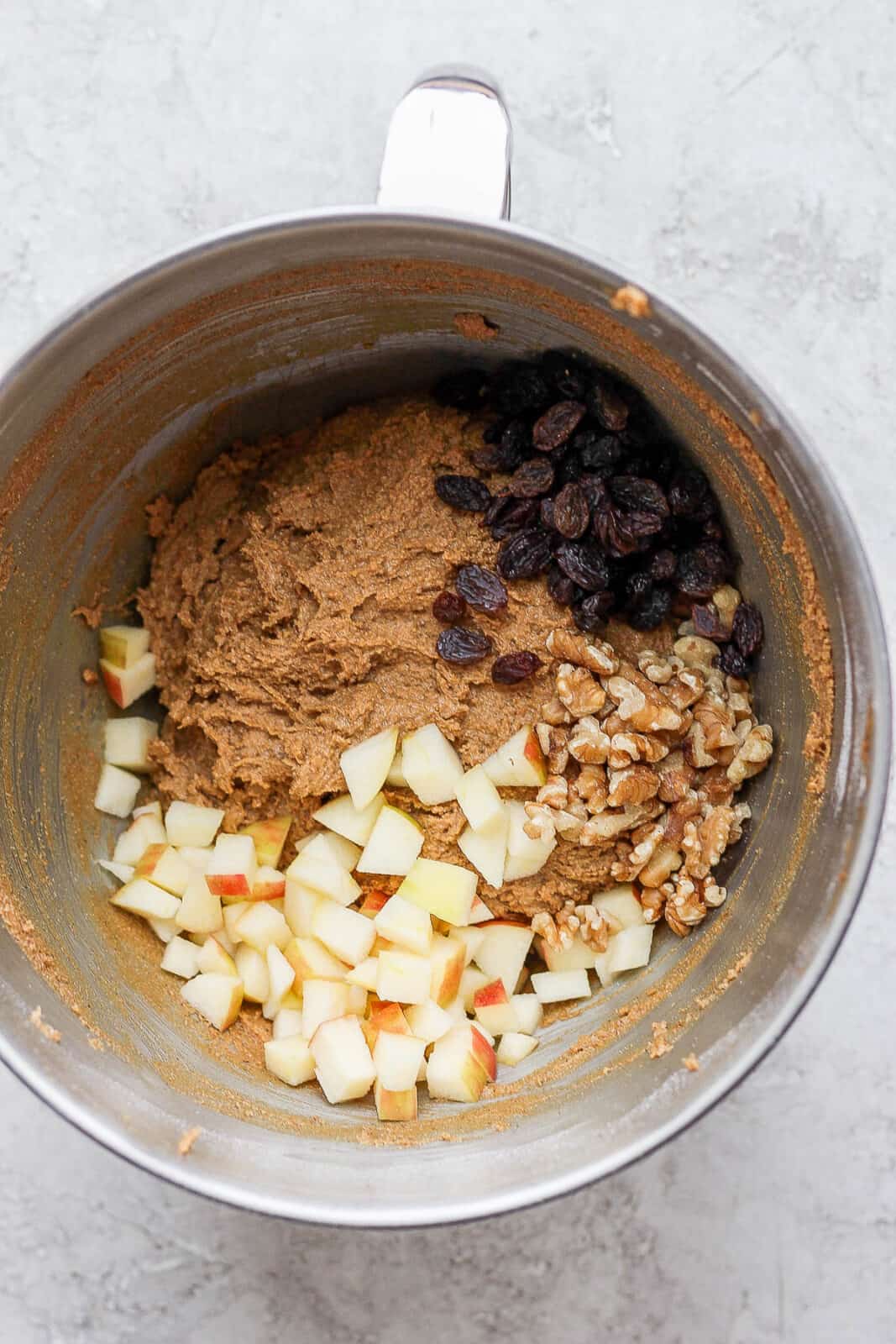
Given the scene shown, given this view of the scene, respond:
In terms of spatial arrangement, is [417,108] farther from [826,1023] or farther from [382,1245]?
[382,1245]

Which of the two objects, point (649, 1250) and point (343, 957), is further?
point (649, 1250)

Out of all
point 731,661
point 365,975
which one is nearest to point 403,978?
point 365,975

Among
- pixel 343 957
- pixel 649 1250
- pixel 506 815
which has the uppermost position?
pixel 506 815

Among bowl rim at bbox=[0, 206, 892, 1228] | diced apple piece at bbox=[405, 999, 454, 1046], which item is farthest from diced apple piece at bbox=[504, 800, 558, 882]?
bowl rim at bbox=[0, 206, 892, 1228]

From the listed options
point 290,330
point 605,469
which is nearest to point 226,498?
point 290,330

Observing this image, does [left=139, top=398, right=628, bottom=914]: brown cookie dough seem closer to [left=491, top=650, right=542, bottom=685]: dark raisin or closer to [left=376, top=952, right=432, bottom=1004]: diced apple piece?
[left=491, top=650, right=542, bottom=685]: dark raisin

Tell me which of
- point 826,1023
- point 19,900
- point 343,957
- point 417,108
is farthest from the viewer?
point 826,1023
